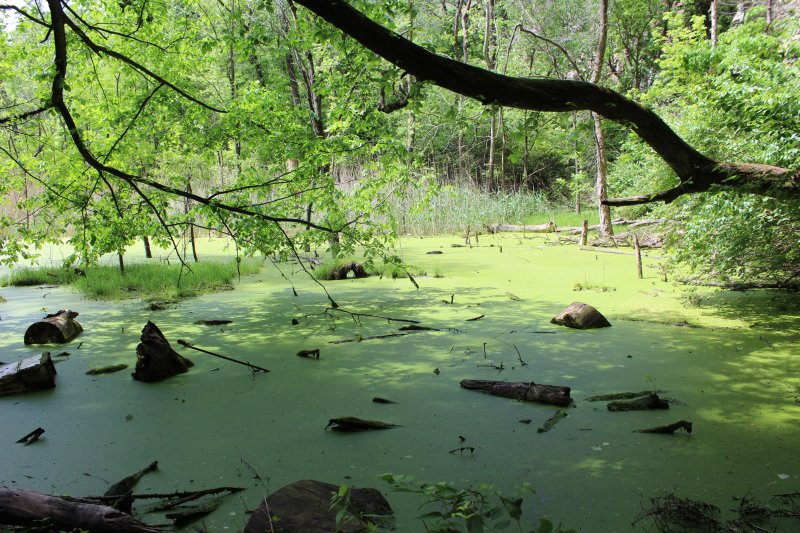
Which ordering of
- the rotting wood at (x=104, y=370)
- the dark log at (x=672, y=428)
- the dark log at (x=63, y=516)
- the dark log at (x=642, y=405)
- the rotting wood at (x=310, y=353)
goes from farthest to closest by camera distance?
the rotting wood at (x=310, y=353)
the rotting wood at (x=104, y=370)
the dark log at (x=642, y=405)
the dark log at (x=672, y=428)
the dark log at (x=63, y=516)

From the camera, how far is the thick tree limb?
202 cm

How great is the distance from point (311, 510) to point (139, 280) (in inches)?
205

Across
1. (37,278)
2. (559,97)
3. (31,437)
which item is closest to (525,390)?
(559,97)

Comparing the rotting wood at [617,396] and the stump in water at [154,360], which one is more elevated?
the stump in water at [154,360]

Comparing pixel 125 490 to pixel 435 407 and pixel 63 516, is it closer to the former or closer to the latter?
pixel 63 516

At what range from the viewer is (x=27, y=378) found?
9.57ft

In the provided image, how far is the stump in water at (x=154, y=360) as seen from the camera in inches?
121

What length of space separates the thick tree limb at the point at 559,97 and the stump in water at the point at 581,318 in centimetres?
152

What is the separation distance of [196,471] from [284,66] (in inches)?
672

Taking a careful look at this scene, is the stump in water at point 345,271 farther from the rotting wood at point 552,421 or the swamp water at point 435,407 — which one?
the rotting wood at point 552,421

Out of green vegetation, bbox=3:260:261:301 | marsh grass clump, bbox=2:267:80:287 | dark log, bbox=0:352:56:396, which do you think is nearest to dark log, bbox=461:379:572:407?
dark log, bbox=0:352:56:396

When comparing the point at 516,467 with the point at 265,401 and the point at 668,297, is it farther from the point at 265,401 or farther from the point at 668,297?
the point at 668,297

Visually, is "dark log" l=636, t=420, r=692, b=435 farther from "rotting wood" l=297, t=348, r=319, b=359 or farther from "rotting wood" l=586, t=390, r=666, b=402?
"rotting wood" l=297, t=348, r=319, b=359

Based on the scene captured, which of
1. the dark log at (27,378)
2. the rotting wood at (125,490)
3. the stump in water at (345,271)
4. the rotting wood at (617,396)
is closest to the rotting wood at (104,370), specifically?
the dark log at (27,378)
